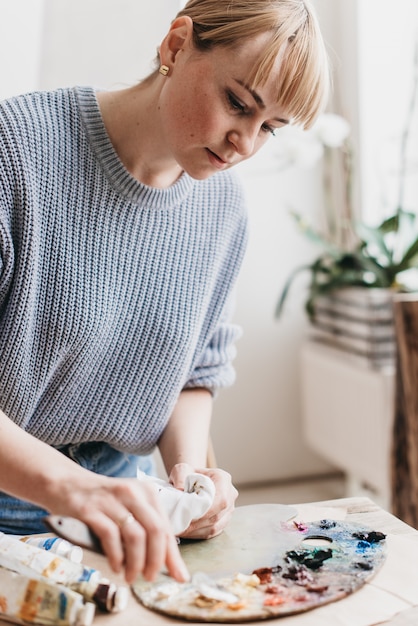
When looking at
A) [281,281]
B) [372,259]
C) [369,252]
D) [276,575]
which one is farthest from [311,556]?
[281,281]

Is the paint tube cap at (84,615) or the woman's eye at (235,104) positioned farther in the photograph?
the woman's eye at (235,104)

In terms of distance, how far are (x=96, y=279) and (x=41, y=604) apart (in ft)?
1.34

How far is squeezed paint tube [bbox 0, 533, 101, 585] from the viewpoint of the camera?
0.64 metres

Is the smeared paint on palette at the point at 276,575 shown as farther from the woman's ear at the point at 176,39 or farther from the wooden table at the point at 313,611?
the woman's ear at the point at 176,39

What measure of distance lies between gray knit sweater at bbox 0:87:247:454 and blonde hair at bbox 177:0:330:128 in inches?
7.6

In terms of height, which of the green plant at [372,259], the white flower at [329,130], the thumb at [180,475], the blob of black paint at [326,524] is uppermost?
the white flower at [329,130]

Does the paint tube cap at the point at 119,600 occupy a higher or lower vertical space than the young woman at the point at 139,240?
lower

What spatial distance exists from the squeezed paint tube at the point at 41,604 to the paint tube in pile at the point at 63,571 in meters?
0.02

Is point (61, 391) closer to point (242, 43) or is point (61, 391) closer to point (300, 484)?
point (242, 43)

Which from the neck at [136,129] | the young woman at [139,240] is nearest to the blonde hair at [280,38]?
the young woman at [139,240]

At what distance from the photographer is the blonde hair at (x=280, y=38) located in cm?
78

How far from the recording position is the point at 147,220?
3.12 ft

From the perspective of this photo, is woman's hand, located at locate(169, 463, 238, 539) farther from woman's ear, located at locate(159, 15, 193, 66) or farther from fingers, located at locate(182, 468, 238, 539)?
woman's ear, located at locate(159, 15, 193, 66)

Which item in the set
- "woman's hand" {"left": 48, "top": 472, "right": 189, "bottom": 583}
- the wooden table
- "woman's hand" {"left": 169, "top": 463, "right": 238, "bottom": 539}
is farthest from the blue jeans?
"woman's hand" {"left": 48, "top": 472, "right": 189, "bottom": 583}
